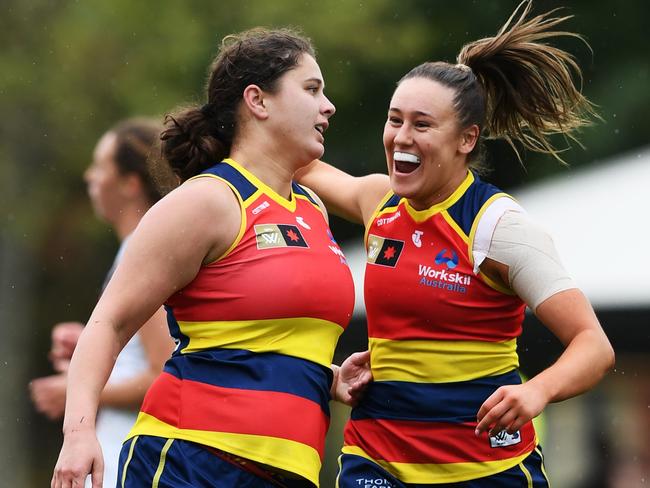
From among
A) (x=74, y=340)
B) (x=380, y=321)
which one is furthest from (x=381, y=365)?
(x=74, y=340)

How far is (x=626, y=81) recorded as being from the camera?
10250mm

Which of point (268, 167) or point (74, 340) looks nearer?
point (268, 167)

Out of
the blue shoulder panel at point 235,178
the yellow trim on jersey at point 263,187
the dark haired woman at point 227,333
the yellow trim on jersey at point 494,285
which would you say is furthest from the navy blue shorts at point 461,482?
the blue shoulder panel at point 235,178

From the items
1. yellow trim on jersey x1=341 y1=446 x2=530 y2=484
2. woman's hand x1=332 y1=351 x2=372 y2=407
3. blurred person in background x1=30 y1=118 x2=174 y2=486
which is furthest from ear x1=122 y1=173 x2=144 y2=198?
yellow trim on jersey x1=341 y1=446 x2=530 y2=484

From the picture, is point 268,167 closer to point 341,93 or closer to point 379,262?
point 379,262

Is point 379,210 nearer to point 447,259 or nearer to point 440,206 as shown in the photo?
point 440,206

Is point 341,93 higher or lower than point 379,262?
lower

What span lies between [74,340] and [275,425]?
197 cm

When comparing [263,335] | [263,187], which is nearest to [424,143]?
[263,187]

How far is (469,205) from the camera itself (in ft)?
15.8

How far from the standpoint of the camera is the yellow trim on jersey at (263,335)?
168 inches

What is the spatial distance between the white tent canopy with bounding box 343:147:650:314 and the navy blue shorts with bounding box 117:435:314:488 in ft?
11.8

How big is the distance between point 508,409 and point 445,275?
72 centimetres

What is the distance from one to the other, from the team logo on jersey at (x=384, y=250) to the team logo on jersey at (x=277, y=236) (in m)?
0.54
